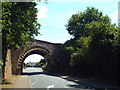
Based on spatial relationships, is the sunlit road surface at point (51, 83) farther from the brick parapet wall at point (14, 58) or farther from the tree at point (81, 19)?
the tree at point (81, 19)

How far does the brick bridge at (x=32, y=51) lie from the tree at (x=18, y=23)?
65.3 feet

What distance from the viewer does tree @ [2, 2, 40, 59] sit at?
1360cm

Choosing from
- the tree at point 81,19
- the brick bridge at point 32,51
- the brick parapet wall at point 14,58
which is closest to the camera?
the brick parapet wall at point 14,58

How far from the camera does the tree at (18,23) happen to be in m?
13.6

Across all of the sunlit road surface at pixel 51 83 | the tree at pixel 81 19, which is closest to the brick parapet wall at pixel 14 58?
the sunlit road surface at pixel 51 83

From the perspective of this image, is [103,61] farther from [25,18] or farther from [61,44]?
[61,44]

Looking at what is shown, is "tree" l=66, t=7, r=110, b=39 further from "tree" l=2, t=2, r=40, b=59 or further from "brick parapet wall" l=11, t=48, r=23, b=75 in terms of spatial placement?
"tree" l=2, t=2, r=40, b=59

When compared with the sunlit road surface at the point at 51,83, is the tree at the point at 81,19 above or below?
above

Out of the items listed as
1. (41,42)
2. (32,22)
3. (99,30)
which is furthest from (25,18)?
(41,42)

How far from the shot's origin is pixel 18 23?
1538 cm

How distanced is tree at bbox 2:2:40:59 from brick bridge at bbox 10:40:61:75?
19913mm

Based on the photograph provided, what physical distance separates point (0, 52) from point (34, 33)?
5.28 metres

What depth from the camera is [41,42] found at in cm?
4222

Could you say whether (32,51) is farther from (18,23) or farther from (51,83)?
(18,23)
